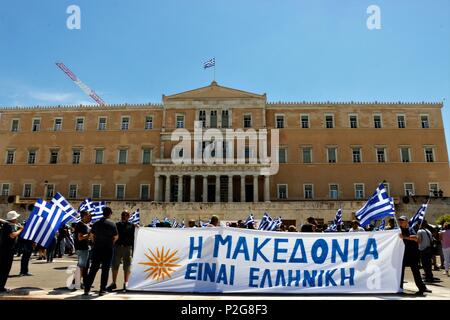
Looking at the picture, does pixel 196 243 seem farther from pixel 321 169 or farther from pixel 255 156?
pixel 321 169

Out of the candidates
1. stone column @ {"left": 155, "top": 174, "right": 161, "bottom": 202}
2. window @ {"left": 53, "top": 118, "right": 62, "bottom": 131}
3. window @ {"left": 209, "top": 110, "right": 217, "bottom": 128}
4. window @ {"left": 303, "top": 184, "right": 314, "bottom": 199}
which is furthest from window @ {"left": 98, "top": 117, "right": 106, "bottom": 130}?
window @ {"left": 303, "top": 184, "right": 314, "bottom": 199}

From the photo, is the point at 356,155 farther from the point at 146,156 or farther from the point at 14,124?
the point at 14,124

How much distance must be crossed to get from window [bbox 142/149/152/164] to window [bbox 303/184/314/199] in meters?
17.2

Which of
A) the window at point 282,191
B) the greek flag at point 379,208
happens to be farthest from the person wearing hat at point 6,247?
the window at point 282,191

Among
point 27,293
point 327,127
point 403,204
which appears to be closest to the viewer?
point 27,293

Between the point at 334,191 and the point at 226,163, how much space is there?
474 inches

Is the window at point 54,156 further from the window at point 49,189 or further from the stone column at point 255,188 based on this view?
the stone column at point 255,188

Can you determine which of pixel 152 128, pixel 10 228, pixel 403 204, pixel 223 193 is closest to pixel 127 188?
pixel 152 128

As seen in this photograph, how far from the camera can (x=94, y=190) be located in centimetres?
3953

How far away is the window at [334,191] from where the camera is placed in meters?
37.9

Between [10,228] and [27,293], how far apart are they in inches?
54.1

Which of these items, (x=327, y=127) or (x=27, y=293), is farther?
(x=327, y=127)

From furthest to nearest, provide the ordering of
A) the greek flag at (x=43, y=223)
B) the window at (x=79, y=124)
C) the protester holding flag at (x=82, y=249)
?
1. the window at (x=79, y=124)
2. the greek flag at (x=43, y=223)
3. the protester holding flag at (x=82, y=249)

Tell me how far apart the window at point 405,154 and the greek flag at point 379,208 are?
33.3m
